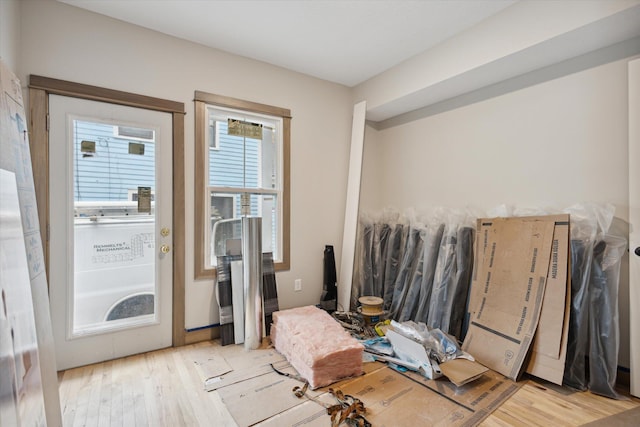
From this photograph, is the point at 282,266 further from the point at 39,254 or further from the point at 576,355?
the point at 576,355

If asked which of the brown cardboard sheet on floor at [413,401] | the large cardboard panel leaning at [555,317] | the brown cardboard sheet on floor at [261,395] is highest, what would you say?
the large cardboard panel leaning at [555,317]

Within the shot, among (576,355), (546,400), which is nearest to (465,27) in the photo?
(576,355)

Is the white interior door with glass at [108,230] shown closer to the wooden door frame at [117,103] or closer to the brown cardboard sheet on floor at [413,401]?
the wooden door frame at [117,103]

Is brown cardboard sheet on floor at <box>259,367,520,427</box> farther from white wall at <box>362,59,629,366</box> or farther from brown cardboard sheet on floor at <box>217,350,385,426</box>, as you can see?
white wall at <box>362,59,629,366</box>

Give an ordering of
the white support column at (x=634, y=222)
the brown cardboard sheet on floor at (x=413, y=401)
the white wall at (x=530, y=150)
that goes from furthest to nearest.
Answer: the white wall at (x=530, y=150)
the white support column at (x=634, y=222)
the brown cardboard sheet on floor at (x=413, y=401)

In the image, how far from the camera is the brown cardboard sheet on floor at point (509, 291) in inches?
82.3

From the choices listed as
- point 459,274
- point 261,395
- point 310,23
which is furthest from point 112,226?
point 459,274

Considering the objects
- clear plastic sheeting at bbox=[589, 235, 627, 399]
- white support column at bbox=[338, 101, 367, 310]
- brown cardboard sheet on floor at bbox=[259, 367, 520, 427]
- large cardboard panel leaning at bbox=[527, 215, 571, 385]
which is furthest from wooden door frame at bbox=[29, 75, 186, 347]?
clear plastic sheeting at bbox=[589, 235, 627, 399]

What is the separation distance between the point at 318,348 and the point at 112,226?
72.6 inches

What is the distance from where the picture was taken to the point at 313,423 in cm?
164

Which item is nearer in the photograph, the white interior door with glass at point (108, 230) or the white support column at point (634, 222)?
the white support column at point (634, 222)

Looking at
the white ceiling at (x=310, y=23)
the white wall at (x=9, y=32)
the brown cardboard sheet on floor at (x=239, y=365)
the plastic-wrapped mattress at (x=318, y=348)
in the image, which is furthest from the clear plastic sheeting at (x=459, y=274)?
the white wall at (x=9, y=32)

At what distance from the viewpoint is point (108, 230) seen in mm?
2342

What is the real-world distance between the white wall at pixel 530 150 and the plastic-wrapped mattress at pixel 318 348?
173cm
